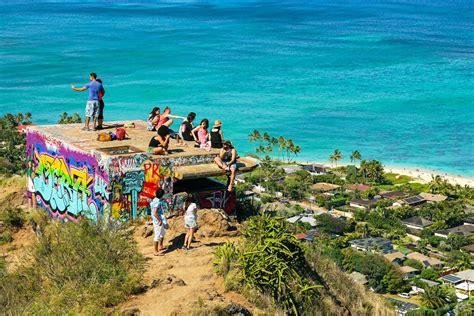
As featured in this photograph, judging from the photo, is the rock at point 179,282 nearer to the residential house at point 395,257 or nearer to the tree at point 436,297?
the tree at point 436,297

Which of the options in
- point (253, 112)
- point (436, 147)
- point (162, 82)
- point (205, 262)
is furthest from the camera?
point (162, 82)

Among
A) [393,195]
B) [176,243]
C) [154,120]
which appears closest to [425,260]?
[393,195]

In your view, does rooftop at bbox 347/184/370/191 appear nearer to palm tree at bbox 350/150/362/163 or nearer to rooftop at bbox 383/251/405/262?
palm tree at bbox 350/150/362/163

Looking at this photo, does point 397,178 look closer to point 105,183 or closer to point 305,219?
point 305,219

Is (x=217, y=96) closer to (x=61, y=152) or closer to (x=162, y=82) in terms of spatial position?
(x=162, y=82)

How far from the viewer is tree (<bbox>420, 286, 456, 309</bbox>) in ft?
131

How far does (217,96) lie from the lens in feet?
327

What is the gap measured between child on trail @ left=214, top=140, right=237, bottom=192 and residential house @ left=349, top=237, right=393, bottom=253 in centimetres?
3572

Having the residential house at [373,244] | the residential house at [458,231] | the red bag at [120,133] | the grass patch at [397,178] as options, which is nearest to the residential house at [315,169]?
the grass patch at [397,178]

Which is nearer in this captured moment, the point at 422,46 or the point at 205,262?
the point at 205,262

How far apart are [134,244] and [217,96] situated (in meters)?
87.3

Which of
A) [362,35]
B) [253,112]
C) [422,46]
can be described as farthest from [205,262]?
[362,35]

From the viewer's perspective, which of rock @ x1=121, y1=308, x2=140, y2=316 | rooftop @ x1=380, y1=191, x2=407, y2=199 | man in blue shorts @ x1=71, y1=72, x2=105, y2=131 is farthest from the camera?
rooftop @ x1=380, y1=191, x2=407, y2=199

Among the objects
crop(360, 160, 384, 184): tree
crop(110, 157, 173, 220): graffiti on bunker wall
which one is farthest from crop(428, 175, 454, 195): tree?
crop(110, 157, 173, 220): graffiti on bunker wall
